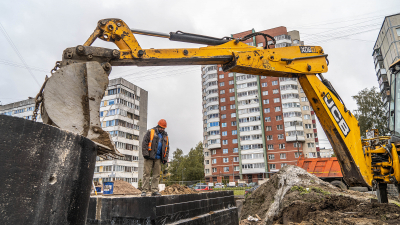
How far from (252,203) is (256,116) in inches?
1692

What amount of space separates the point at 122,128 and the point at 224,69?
147 ft

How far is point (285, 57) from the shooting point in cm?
570

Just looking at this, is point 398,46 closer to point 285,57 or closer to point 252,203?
point 252,203

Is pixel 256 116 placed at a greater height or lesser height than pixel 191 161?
greater

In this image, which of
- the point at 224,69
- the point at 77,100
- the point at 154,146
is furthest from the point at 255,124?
the point at 77,100

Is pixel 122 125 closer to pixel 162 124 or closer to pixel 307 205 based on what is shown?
pixel 307 205

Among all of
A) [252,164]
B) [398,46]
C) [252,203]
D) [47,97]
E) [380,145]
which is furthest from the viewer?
[252,164]

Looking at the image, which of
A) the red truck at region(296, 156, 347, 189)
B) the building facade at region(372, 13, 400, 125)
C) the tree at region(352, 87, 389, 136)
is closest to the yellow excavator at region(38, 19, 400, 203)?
the red truck at region(296, 156, 347, 189)

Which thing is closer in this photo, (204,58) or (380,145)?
(204,58)

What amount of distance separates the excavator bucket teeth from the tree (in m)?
38.0

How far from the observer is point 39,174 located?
4.69 ft

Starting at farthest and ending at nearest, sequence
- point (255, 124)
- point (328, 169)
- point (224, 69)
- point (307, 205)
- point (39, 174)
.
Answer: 1. point (255, 124)
2. point (328, 169)
3. point (307, 205)
4. point (224, 69)
5. point (39, 174)

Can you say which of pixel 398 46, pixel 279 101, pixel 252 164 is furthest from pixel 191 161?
pixel 398 46

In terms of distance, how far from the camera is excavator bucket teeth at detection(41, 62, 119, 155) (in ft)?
8.91
